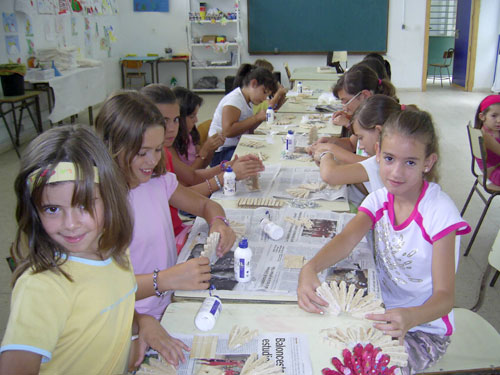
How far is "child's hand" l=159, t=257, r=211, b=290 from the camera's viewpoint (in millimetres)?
1384

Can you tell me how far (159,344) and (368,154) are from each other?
164cm

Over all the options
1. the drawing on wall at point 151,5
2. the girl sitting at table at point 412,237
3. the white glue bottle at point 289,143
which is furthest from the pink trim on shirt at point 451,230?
the drawing on wall at point 151,5

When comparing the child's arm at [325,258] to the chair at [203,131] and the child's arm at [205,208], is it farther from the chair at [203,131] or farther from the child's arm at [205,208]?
the chair at [203,131]

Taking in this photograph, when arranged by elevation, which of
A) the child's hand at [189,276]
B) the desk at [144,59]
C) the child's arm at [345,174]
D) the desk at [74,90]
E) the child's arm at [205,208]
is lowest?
the child's hand at [189,276]

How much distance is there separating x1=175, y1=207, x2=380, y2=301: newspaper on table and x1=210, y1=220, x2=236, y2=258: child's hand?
0.07 ft

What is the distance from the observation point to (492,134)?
326cm

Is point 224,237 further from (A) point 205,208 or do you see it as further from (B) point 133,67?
(B) point 133,67

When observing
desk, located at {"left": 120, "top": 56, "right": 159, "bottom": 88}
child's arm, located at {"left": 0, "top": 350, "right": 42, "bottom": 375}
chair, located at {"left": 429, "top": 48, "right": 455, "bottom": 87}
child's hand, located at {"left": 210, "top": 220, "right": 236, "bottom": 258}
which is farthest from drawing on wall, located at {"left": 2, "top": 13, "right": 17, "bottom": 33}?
chair, located at {"left": 429, "top": 48, "right": 455, "bottom": 87}

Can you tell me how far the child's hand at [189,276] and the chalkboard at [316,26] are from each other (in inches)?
351

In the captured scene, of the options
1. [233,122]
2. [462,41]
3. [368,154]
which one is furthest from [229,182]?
[462,41]

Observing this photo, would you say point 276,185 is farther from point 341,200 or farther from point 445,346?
point 445,346

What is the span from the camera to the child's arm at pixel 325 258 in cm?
131

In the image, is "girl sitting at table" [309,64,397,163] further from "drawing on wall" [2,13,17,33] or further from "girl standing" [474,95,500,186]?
"drawing on wall" [2,13,17,33]

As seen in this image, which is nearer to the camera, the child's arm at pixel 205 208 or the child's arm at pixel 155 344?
the child's arm at pixel 155 344
